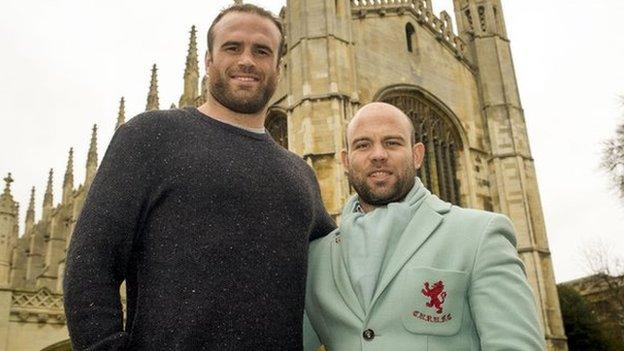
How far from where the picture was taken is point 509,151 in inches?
633

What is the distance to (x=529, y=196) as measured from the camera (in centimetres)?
1557

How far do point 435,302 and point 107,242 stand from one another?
1.07 meters

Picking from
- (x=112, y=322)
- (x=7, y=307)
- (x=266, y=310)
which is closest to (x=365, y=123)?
(x=266, y=310)

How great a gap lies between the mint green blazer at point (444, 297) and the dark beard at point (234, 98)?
703mm

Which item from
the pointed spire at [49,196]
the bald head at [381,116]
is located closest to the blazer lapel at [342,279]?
the bald head at [381,116]

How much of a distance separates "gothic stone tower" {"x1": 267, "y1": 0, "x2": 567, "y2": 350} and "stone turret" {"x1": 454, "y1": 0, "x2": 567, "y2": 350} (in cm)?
3

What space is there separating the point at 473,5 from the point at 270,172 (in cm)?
1823

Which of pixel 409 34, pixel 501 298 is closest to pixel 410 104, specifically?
pixel 409 34

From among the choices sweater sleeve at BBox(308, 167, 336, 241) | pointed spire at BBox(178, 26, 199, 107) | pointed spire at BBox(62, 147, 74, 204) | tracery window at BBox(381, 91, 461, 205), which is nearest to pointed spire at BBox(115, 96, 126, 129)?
pointed spire at BBox(178, 26, 199, 107)

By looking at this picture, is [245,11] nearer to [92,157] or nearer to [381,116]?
[381,116]

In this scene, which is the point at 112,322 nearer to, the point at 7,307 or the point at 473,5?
the point at 7,307

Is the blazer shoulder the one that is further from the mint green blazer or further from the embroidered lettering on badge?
the embroidered lettering on badge

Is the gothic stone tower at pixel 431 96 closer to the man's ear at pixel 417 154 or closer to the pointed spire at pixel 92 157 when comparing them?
the man's ear at pixel 417 154

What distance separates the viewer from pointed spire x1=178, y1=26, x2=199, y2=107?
1603cm
